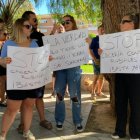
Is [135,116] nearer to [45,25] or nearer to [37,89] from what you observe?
[37,89]

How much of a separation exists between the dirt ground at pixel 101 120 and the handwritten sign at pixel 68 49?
1.24 meters

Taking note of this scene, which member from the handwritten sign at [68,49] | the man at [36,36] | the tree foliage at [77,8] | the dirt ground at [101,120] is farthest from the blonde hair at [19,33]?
the tree foliage at [77,8]

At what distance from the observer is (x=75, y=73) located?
598cm

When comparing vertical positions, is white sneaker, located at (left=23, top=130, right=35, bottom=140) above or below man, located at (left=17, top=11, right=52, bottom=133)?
below

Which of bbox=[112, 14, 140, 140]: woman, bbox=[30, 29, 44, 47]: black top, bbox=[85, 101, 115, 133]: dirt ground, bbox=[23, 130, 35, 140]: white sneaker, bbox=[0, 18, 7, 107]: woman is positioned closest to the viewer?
bbox=[112, 14, 140, 140]: woman

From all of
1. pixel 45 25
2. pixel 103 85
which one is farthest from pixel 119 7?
pixel 45 25

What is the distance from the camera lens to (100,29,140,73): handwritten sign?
548 centimetres

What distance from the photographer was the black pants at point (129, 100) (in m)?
5.45

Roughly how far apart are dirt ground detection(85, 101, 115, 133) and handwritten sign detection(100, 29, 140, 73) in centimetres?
117

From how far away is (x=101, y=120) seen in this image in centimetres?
682

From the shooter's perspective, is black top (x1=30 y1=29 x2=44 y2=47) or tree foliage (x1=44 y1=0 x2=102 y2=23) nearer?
black top (x1=30 y1=29 x2=44 y2=47)

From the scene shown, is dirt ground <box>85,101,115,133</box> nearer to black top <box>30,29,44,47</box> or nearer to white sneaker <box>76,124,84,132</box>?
white sneaker <box>76,124,84,132</box>

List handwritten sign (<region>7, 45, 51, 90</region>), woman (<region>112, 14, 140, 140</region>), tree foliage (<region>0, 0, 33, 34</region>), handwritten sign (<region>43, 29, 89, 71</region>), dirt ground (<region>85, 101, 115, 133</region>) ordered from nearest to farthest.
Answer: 1. handwritten sign (<region>7, 45, 51, 90</region>)
2. woman (<region>112, 14, 140, 140</region>)
3. handwritten sign (<region>43, 29, 89, 71</region>)
4. dirt ground (<region>85, 101, 115, 133</region>)
5. tree foliage (<region>0, 0, 33, 34</region>)

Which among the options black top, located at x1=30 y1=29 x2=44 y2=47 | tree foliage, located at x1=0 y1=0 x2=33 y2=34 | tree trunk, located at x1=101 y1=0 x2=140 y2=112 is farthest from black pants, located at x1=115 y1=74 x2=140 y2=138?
tree foliage, located at x1=0 y1=0 x2=33 y2=34
